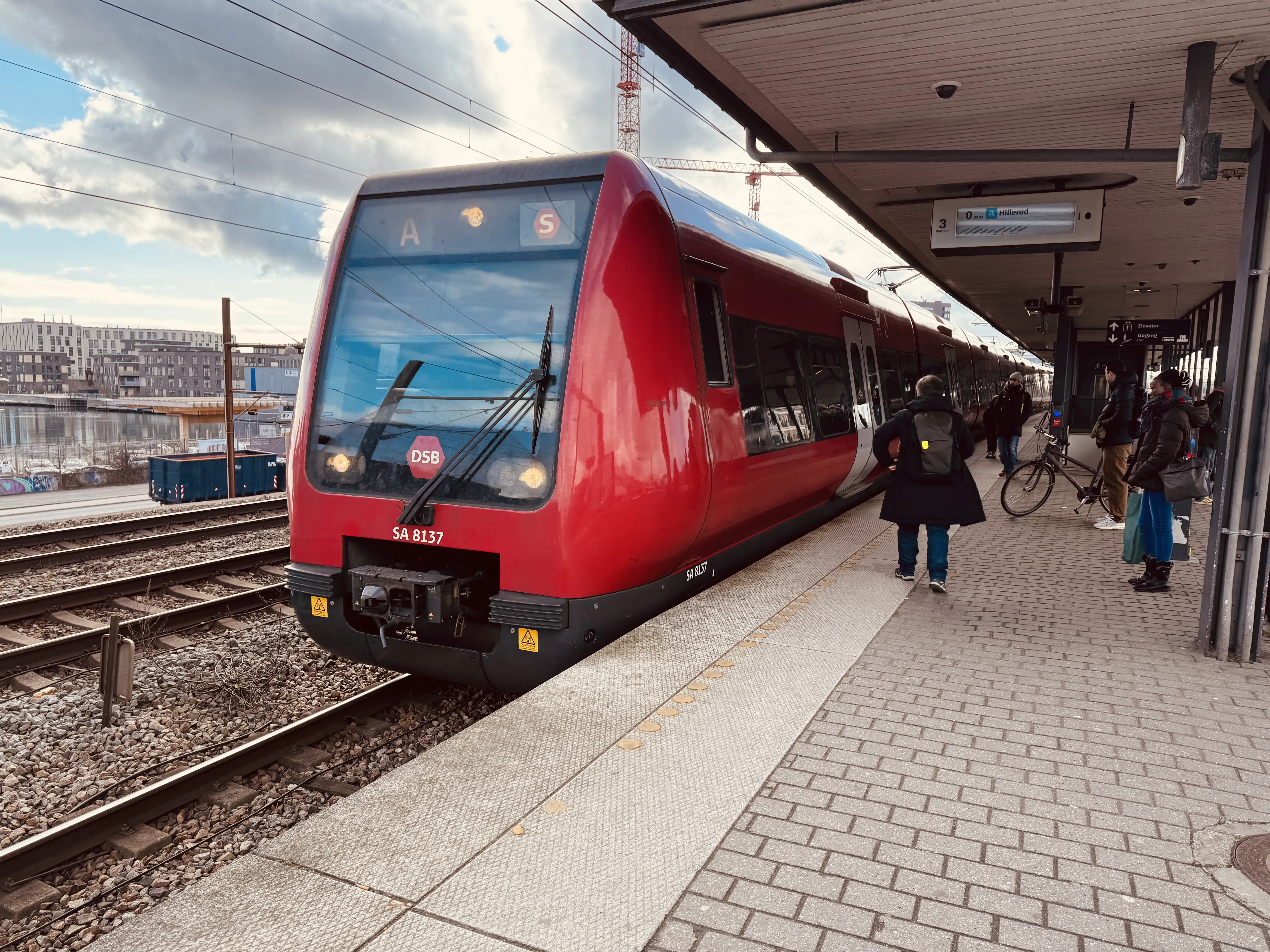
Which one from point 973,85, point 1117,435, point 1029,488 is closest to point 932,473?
point 973,85

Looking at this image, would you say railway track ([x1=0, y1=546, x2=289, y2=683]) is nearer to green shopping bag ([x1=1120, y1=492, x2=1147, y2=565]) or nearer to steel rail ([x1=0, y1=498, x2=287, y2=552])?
steel rail ([x1=0, y1=498, x2=287, y2=552])

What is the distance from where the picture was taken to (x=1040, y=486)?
10.8 metres

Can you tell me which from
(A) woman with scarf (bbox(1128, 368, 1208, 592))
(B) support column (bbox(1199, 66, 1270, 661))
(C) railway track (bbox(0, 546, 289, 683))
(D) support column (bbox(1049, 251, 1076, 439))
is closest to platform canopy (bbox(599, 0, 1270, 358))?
(B) support column (bbox(1199, 66, 1270, 661))

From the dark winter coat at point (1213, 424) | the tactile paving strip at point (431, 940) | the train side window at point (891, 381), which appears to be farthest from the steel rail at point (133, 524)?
the dark winter coat at point (1213, 424)

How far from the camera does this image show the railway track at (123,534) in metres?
10.3

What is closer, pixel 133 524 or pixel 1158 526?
pixel 1158 526

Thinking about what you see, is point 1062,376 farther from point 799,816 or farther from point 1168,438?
point 799,816

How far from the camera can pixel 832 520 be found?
9.91 m

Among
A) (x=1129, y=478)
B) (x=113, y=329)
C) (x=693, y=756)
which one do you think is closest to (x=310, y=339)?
(x=693, y=756)

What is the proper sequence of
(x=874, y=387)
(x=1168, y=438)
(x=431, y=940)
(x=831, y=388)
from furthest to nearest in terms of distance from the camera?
1. (x=874, y=387)
2. (x=831, y=388)
3. (x=1168, y=438)
4. (x=431, y=940)

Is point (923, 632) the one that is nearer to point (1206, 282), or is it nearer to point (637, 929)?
point (637, 929)

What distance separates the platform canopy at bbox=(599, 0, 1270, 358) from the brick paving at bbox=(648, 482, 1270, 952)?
10.0ft

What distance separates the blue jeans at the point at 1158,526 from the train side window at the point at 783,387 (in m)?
2.53

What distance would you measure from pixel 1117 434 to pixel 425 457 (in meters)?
7.71
